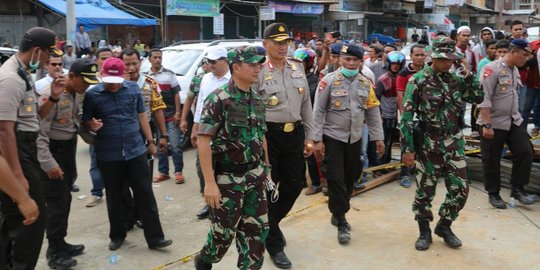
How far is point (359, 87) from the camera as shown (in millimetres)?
5012

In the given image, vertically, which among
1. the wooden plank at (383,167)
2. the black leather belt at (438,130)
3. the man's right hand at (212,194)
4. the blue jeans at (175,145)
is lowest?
the wooden plank at (383,167)

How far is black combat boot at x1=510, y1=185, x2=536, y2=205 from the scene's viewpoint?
602cm

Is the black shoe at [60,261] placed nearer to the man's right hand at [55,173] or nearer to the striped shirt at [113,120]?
the man's right hand at [55,173]

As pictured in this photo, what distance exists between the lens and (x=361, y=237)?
16.8 feet

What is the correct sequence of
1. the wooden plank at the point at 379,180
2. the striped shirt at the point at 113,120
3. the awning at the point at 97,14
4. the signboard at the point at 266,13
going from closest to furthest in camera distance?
the striped shirt at the point at 113,120
the wooden plank at the point at 379,180
the awning at the point at 97,14
the signboard at the point at 266,13

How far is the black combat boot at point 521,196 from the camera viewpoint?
19.7 feet

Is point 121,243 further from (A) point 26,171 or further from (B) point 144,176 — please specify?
(A) point 26,171

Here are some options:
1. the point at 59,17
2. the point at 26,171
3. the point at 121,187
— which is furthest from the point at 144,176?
the point at 59,17

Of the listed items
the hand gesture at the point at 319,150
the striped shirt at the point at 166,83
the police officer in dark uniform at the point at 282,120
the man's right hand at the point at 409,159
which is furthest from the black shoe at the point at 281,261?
the striped shirt at the point at 166,83

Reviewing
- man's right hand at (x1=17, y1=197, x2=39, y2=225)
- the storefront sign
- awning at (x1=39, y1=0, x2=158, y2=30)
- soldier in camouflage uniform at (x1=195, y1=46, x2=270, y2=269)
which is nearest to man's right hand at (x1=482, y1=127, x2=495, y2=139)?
soldier in camouflage uniform at (x1=195, y1=46, x2=270, y2=269)

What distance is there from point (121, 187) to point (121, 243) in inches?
20.6

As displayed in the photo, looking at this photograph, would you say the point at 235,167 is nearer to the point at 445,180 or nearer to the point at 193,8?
the point at 445,180

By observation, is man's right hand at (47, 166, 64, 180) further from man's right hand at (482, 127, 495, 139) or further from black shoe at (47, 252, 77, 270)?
man's right hand at (482, 127, 495, 139)

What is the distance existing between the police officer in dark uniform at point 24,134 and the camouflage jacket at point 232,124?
1169 mm
